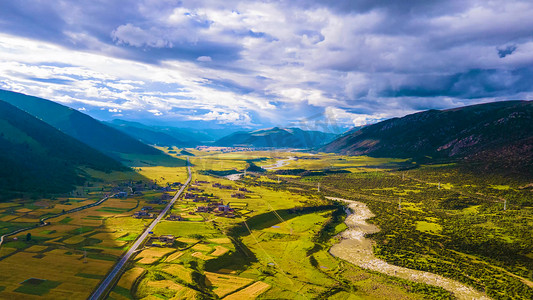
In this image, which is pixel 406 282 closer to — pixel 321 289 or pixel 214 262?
pixel 321 289

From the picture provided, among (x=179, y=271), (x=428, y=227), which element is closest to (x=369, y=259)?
(x=428, y=227)

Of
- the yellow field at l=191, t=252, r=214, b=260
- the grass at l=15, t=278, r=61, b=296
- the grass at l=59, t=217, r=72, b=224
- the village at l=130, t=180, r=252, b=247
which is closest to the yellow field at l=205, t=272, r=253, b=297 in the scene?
the yellow field at l=191, t=252, r=214, b=260

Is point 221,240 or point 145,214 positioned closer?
point 221,240

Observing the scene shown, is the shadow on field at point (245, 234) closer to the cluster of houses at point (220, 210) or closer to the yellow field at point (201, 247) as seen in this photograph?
the yellow field at point (201, 247)

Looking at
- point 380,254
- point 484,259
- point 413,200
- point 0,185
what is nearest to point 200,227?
point 380,254

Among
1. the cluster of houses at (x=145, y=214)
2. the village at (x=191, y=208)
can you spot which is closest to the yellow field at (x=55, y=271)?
the village at (x=191, y=208)

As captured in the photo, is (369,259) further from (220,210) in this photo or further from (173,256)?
(220,210)

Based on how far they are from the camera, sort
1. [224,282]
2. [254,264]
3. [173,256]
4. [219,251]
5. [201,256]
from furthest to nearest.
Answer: [219,251] < [254,264] < [201,256] < [173,256] < [224,282]

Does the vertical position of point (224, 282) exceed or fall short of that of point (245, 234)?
it falls short

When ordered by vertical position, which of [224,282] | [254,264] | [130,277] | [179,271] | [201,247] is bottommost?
[254,264]
